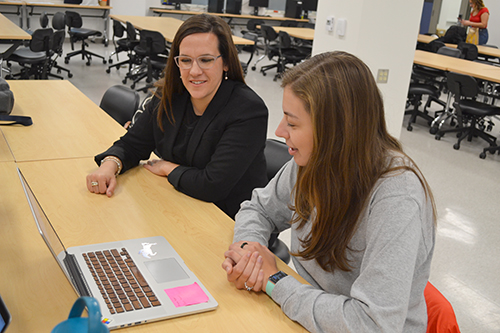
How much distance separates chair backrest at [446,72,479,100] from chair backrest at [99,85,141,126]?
3.62 meters

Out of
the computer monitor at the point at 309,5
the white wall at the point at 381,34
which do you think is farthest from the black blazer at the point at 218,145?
the computer monitor at the point at 309,5

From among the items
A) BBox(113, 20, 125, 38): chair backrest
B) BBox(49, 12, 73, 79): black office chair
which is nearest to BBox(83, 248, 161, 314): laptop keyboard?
BBox(49, 12, 73, 79): black office chair

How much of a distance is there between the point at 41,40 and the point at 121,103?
340cm

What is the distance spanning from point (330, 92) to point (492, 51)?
7.95m

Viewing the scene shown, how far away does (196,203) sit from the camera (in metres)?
1.72

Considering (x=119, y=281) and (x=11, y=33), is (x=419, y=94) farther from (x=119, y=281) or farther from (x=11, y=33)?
(x=119, y=281)

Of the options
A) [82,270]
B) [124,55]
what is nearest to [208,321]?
[82,270]

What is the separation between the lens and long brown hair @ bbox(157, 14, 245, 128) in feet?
5.84

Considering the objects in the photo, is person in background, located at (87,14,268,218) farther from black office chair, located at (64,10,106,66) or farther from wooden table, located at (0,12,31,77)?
black office chair, located at (64,10,106,66)

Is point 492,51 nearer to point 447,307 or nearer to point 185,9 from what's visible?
point 185,9

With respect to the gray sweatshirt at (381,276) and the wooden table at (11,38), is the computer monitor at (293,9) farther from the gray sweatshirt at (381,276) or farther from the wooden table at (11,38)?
the gray sweatshirt at (381,276)

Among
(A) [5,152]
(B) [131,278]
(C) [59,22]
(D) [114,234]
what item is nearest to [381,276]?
(B) [131,278]

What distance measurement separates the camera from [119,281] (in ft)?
3.83

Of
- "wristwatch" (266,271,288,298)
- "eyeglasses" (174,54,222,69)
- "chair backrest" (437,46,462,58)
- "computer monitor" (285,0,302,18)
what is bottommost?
"wristwatch" (266,271,288,298)
